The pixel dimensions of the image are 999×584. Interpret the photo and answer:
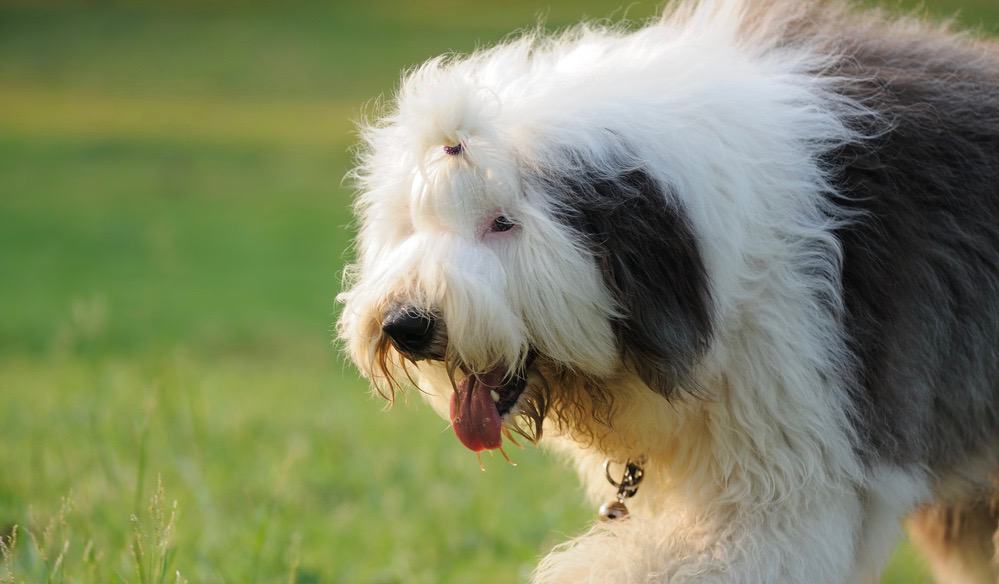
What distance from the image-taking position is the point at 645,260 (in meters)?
3.11

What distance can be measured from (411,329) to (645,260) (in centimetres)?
59

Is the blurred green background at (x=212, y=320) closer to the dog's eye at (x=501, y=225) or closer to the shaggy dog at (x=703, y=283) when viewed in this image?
the shaggy dog at (x=703, y=283)

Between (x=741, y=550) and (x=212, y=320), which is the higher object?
(x=212, y=320)

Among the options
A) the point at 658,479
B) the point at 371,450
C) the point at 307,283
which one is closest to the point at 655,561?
the point at 658,479

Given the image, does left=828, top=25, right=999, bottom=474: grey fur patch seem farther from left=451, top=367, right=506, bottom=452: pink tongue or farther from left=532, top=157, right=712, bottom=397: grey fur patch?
left=451, top=367, right=506, bottom=452: pink tongue

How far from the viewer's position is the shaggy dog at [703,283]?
3.08 metres

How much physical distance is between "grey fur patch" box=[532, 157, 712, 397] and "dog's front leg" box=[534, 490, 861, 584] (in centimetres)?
44

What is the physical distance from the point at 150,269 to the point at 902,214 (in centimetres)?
1153

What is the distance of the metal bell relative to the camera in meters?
3.64

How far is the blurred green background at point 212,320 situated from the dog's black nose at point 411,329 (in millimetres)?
678

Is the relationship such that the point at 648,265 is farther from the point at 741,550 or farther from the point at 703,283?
the point at 741,550

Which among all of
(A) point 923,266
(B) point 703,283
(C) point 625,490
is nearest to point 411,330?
(B) point 703,283

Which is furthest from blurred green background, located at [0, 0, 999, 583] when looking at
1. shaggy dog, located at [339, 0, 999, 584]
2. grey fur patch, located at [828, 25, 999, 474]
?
grey fur patch, located at [828, 25, 999, 474]

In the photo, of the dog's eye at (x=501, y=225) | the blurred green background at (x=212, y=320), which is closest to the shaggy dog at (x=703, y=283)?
the dog's eye at (x=501, y=225)
